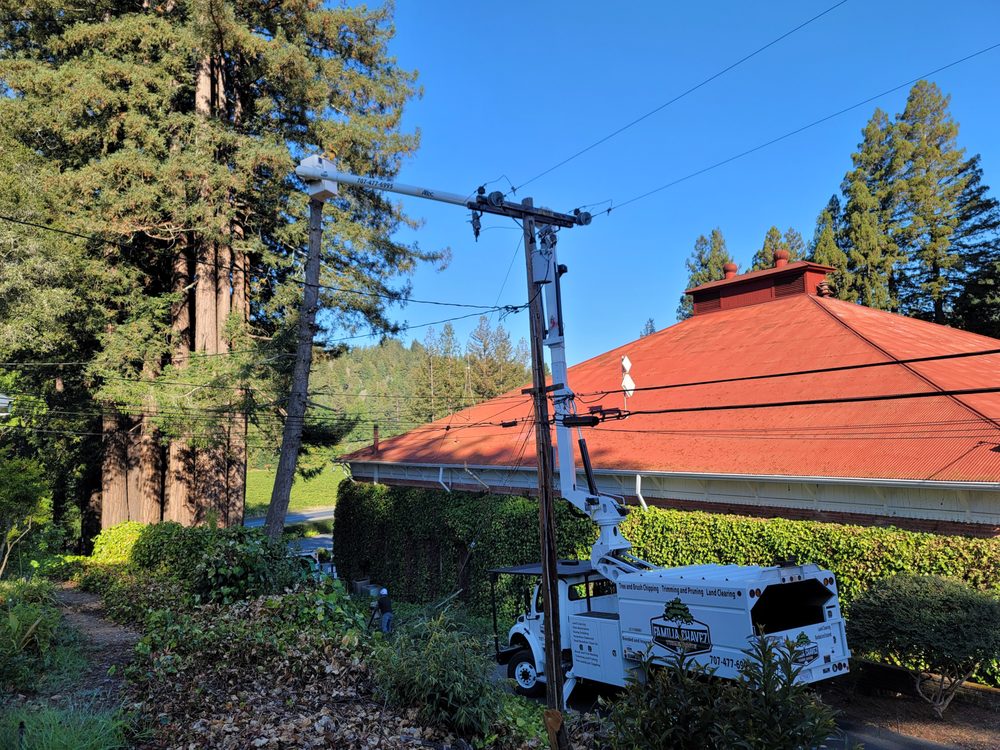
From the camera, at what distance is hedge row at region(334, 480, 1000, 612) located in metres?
12.0

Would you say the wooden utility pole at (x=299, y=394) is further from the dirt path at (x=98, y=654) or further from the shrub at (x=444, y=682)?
the shrub at (x=444, y=682)

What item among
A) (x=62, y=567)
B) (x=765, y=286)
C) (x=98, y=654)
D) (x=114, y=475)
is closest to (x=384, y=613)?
(x=98, y=654)

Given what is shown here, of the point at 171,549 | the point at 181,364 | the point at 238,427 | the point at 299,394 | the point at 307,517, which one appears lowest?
the point at 307,517

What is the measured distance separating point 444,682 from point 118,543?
17294 mm

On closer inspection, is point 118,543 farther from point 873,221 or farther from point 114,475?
point 873,221

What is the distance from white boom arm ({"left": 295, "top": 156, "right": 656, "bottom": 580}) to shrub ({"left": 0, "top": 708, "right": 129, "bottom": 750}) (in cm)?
763

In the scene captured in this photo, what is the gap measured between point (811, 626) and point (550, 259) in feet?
22.4

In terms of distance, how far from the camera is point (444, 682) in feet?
23.3

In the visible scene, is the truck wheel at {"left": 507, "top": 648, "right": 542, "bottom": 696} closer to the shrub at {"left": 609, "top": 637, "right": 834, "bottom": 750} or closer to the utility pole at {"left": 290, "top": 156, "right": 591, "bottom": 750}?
the utility pole at {"left": 290, "top": 156, "right": 591, "bottom": 750}

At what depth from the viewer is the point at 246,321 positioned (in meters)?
23.3

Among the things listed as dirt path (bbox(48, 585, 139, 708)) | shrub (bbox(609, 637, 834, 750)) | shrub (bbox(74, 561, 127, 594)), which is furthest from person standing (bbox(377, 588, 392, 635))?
shrub (bbox(609, 637, 834, 750))

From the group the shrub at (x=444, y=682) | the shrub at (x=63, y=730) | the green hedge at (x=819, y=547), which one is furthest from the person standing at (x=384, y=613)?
the shrub at (x=63, y=730)

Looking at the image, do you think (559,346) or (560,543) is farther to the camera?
(560,543)

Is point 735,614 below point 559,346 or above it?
below
